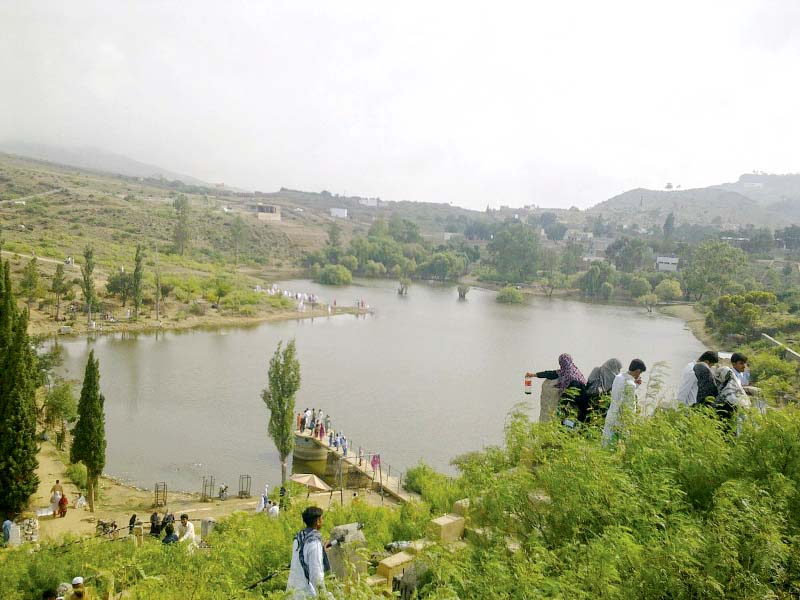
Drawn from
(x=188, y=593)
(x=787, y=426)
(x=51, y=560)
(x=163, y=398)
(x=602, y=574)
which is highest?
(x=787, y=426)

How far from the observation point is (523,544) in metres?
4.49

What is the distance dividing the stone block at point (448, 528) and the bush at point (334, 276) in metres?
60.5

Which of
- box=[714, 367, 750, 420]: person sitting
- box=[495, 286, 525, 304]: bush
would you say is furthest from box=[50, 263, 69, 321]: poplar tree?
box=[495, 286, 525, 304]: bush

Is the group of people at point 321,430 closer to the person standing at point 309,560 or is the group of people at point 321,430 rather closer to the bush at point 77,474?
the bush at point 77,474

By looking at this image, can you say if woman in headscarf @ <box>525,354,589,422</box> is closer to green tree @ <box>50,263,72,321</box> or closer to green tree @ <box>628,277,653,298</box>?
green tree @ <box>50,263,72,321</box>

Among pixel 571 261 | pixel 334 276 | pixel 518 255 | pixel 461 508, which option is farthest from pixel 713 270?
pixel 461 508

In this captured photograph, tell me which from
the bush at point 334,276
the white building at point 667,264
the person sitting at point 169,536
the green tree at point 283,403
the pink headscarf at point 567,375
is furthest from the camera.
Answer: the white building at point 667,264

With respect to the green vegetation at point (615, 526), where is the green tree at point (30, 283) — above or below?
below

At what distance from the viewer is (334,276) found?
6706 cm

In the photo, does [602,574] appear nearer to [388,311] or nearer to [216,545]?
[216,545]

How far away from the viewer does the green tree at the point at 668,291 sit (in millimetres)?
65062

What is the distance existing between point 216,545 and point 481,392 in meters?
21.7

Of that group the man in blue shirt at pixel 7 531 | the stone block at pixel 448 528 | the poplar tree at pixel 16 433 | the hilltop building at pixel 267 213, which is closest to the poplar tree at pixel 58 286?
the poplar tree at pixel 16 433

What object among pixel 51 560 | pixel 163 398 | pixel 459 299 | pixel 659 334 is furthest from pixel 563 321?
pixel 51 560
